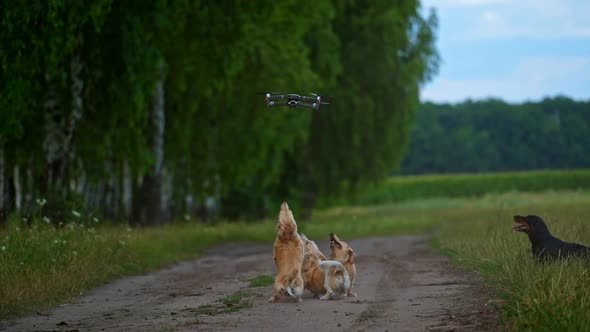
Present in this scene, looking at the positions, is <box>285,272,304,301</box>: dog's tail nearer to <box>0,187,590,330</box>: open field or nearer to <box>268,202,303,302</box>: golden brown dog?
<box>268,202,303,302</box>: golden brown dog

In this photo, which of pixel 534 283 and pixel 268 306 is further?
pixel 268 306

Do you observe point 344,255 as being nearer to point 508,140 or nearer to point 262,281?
point 262,281

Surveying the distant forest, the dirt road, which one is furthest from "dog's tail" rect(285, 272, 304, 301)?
the distant forest

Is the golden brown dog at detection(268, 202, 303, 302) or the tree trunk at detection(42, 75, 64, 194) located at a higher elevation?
the tree trunk at detection(42, 75, 64, 194)

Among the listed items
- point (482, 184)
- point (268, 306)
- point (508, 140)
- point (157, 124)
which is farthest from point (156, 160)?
point (508, 140)

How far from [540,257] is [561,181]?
298 ft

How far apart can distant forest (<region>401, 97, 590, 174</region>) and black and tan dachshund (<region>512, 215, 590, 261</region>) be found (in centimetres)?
11394

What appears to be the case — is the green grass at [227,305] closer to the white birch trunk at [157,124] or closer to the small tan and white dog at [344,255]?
the small tan and white dog at [344,255]

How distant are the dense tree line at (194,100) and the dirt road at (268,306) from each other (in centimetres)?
349

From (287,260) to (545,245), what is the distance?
11.6ft

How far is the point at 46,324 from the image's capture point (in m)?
13.0

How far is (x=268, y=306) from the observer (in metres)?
14.0

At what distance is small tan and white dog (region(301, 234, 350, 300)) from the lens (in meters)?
14.4

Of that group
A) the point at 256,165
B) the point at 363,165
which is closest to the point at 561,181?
the point at 363,165
